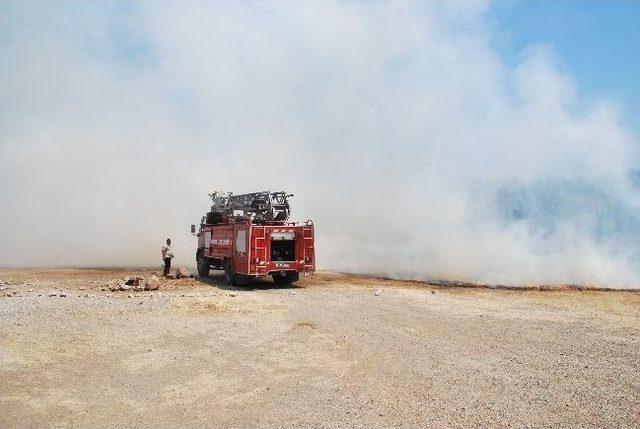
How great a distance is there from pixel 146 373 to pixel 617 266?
23287 mm

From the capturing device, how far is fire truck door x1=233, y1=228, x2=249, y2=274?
1897 centimetres

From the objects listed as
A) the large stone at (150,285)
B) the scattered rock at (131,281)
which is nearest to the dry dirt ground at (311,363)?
the large stone at (150,285)

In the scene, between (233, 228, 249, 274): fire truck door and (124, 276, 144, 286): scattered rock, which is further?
(233, 228, 249, 274): fire truck door

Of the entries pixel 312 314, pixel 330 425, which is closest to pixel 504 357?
pixel 330 425

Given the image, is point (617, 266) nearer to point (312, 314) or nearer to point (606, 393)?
point (312, 314)

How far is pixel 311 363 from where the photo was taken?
859 centimetres

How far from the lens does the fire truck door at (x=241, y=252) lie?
19.0 m

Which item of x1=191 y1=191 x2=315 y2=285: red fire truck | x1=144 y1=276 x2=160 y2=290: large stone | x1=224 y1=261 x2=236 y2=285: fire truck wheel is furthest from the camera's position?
x1=224 y1=261 x2=236 y2=285: fire truck wheel

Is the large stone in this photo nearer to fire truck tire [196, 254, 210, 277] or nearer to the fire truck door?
the fire truck door

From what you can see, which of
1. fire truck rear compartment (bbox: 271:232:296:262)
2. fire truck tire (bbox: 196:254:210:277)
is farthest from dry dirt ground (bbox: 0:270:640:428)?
fire truck tire (bbox: 196:254:210:277)

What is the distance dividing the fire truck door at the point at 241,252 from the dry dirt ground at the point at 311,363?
389 centimetres

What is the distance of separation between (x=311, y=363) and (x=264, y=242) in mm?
10713

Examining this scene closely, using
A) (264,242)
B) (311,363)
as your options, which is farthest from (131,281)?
(311,363)

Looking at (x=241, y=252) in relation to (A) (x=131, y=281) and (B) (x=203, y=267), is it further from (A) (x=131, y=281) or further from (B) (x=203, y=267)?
(B) (x=203, y=267)
